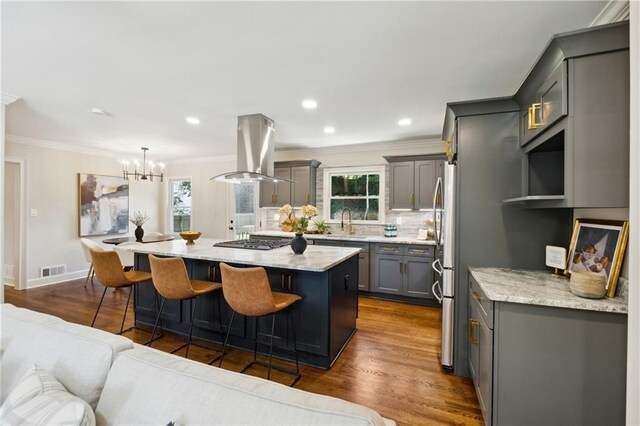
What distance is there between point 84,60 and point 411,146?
4.37 meters

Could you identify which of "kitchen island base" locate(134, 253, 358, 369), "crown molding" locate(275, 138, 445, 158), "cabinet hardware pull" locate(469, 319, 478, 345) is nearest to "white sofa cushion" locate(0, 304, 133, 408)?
"kitchen island base" locate(134, 253, 358, 369)

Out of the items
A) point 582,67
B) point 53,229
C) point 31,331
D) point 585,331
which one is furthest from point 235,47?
point 53,229

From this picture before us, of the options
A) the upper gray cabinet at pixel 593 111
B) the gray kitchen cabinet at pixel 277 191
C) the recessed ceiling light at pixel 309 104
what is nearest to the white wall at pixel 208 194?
the gray kitchen cabinet at pixel 277 191

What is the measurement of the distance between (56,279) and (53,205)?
1.34 meters

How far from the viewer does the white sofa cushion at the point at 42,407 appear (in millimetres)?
758

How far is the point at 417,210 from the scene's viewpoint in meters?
4.66

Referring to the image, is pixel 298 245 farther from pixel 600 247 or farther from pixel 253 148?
pixel 600 247

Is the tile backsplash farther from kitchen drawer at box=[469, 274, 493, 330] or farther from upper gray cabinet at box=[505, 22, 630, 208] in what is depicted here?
upper gray cabinet at box=[505, 22, 630, 208]

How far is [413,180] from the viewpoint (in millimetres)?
4621

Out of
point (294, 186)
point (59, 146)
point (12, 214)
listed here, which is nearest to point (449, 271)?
point (294, 186)

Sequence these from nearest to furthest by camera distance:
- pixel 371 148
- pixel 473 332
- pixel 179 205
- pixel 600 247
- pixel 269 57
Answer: pixel 600 247
pixel 473 332
pixel 269 57
pixel 371 148
pixel 179 205

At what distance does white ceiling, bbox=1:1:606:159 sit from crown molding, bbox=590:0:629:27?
0.04m

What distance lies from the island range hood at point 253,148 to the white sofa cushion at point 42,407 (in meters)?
2.88

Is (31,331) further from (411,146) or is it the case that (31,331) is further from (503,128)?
(411,146)
